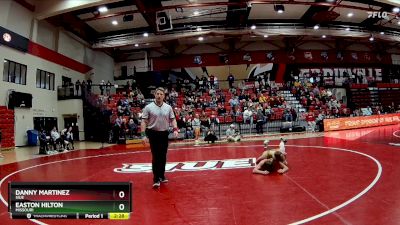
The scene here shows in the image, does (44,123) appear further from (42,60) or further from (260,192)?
(260,192)

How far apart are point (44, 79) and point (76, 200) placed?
20.7 metres

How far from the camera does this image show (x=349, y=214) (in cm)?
344

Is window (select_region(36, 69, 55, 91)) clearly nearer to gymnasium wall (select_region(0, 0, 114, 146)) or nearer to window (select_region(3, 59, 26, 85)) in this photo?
gymnasium wall (select_region(0, 0, 114, 146))

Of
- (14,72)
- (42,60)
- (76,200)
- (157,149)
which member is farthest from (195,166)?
(42,60)

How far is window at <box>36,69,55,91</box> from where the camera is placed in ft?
64.9

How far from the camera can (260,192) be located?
4590 mm

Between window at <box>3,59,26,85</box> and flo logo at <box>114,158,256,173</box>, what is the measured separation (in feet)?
41.9

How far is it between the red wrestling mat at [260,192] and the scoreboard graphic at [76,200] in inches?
55.1

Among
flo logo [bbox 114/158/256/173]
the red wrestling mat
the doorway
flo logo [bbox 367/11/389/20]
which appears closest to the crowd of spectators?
the doorway

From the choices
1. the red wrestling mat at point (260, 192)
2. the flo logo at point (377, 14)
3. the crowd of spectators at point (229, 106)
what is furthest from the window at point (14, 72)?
the flo logo at point (377, 14)

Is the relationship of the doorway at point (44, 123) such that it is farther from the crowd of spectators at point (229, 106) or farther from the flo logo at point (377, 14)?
the flo logo at point (377, 14)

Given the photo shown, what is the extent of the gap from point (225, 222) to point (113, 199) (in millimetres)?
1622

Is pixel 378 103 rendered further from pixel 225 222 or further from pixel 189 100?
pixel 225 222

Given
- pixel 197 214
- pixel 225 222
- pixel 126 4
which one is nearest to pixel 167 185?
pixel 197 214
